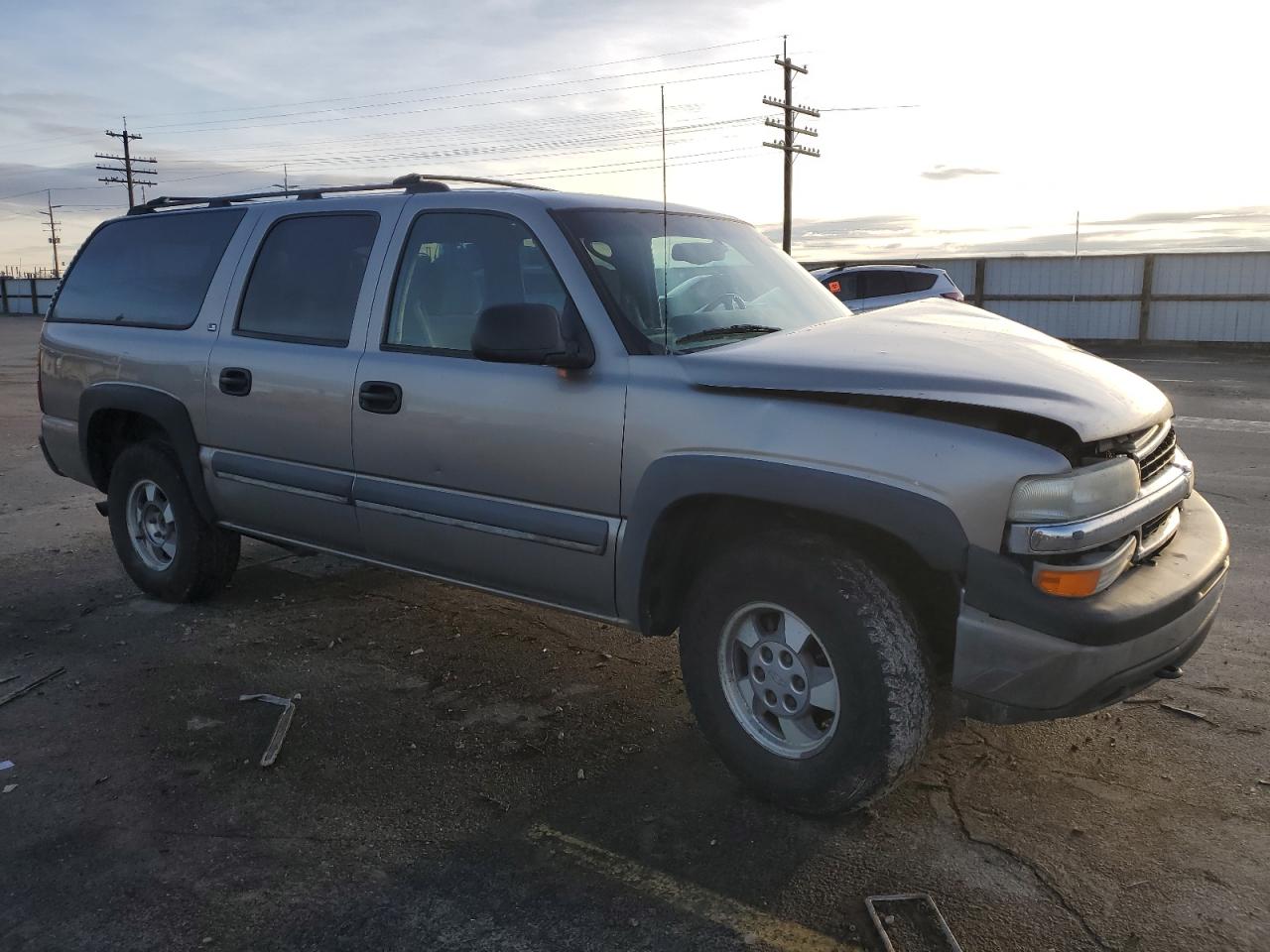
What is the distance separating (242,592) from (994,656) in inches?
164

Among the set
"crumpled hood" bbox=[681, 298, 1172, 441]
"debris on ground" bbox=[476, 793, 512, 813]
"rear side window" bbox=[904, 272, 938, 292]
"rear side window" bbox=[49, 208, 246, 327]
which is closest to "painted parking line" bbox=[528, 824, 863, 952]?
"debris on ground" bbox=[476, 793, 512, 813]

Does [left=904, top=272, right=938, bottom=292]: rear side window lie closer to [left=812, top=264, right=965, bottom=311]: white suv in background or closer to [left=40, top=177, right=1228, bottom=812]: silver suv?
[left=812, top=264, right=965, bottom=311]: white suv in background

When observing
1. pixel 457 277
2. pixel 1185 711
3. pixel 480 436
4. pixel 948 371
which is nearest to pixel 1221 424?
pixel 1185 711

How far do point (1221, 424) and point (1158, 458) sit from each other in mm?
8913

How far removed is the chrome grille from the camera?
120 inches

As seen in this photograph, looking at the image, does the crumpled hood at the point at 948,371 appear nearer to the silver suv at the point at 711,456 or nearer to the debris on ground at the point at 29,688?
the silver suv at the point at 711,456

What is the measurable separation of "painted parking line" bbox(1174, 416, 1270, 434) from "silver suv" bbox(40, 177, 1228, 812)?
7.89m

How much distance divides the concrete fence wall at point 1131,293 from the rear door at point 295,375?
18709 mm

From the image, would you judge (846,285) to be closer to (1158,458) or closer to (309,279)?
(309,279)

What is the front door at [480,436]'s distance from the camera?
343 centimetres

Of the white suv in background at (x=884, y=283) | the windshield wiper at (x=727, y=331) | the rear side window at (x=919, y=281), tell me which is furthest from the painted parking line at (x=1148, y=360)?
the windshield wiper at (x=727, y=331)

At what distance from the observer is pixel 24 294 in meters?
58.5

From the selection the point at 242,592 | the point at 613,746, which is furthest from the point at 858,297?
the point at 613,746

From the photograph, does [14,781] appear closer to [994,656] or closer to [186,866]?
[186,866]
